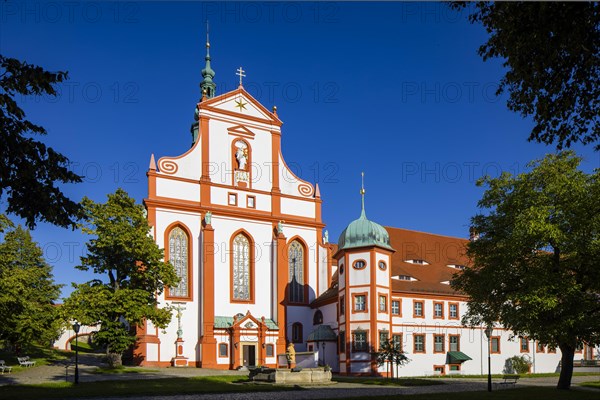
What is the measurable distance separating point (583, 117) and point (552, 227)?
37.0 ft

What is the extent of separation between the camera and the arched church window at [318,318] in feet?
163

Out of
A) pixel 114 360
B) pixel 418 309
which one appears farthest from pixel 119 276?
pixel 418 309

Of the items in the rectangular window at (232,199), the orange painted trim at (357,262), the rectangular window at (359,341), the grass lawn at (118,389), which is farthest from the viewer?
the rectangular window at (232,199)

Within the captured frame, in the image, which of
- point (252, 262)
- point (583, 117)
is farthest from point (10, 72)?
point (252, 262)

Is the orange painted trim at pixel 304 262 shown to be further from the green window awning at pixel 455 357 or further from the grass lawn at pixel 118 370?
the grass lawn at pixel 118 370

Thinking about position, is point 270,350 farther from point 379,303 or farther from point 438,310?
point 438,310

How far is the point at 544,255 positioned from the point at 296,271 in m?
27.0

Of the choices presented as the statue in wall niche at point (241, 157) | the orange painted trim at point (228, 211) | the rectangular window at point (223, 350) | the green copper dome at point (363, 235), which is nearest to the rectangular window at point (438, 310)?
the green copper dome at point (363, 235)

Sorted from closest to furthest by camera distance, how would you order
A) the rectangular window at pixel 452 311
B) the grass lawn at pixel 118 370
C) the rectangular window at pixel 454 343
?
1. the grass lawn at pixel 118 370
2. the rectangular window at pixel 454 343
3. the rectangular window at pixel 452 311

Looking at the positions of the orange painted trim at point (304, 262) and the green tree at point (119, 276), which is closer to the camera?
the green tree at point (119, 276)

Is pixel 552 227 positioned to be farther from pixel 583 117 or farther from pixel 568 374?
pixel 583 117

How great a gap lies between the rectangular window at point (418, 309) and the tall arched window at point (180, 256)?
1697cm

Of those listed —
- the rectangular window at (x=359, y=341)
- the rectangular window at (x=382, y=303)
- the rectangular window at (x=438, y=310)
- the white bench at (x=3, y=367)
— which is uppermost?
the rectangular window at (x=382, y=303)

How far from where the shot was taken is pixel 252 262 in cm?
5056
